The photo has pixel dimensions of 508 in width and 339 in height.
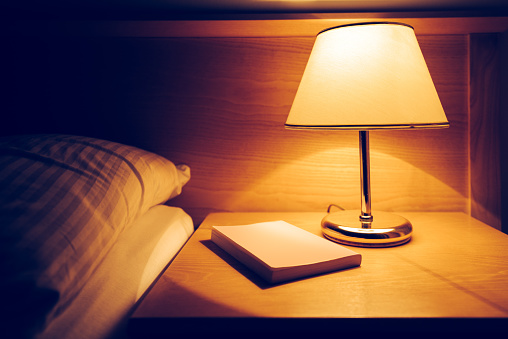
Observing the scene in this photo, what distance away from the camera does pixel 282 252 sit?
559 millimetres

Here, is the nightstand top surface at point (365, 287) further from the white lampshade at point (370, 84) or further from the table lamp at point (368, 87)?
the white lampshade at point (370, 84)

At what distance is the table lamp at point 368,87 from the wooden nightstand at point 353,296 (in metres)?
0.10

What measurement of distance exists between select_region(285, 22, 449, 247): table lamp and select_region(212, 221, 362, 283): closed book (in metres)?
0.10

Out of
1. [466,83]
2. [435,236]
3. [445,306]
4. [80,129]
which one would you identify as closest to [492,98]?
[466,83]

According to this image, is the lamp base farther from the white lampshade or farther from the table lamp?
the white lampshade

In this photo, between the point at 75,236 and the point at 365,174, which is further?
the point at 365,174

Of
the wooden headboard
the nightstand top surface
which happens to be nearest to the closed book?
the nightstand top surface

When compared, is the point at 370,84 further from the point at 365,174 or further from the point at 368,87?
the point at 365,174

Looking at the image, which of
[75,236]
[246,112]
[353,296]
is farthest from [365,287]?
[246,112]

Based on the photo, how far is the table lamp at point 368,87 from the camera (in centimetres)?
56

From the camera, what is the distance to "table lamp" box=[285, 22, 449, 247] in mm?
560

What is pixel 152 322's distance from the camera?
1.38 ft

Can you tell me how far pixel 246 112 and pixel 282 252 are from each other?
1.51 feet

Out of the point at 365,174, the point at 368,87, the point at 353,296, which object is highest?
the point at 368,87
